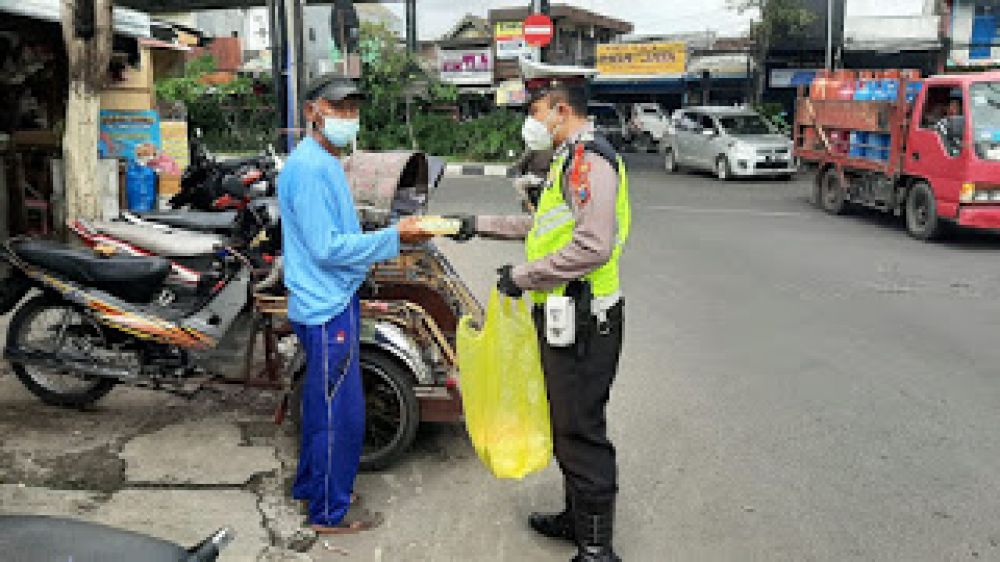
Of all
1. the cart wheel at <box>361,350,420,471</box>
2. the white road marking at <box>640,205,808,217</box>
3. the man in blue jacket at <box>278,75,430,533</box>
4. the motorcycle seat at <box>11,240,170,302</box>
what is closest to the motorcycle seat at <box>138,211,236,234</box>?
the motorcycle seat at <box>11,240,170,302</box>

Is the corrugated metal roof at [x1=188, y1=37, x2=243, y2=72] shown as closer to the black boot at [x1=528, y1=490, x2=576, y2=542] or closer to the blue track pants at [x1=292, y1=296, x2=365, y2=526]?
the blue track pants at [x1=292, y1=296, x2=365, y2=526]

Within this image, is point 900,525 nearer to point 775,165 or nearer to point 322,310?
point 322,310

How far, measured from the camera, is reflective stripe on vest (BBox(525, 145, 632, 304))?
3.18 metres

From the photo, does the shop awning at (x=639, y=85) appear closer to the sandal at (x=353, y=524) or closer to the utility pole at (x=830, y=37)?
the utility pole at (x=830, y=37)

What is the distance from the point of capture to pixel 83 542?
1877 millimetres

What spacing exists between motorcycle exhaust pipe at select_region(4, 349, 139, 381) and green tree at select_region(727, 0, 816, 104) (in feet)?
82.6

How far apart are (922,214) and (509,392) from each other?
9.38 meters

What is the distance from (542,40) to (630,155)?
1252cm

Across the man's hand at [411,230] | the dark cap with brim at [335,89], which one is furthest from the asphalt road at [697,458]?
the dark cap with brim at [335,89]

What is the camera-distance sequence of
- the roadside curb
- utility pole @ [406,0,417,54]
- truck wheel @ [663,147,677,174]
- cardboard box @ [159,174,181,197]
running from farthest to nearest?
1. utility pole @ [406,0,417,54]
2. truck wheel @ [663,147,677,174]
3. the roadside curb
4. cardboard box @ [159,174,181,197]

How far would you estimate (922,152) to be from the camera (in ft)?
36.6

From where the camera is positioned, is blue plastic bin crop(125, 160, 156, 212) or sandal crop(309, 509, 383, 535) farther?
blue plastic bin crop(125, 160, 156, 212)

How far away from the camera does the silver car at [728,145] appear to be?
18.7 m

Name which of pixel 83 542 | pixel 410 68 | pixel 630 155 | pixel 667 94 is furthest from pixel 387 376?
pixel 667 94
